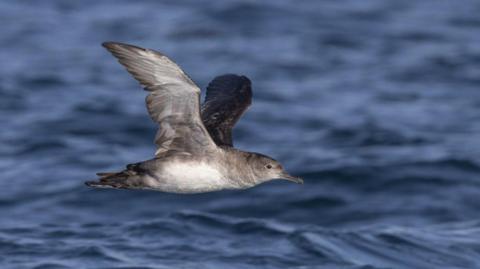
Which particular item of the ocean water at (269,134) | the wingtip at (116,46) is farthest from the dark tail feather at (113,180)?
the ocean water at (269,134)

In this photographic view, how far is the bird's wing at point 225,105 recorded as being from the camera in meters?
10.9

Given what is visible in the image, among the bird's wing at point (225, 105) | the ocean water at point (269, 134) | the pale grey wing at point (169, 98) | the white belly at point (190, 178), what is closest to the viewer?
the pale grey wing at point (169, 98)

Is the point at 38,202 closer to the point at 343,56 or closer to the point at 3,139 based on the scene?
the point at 3,139

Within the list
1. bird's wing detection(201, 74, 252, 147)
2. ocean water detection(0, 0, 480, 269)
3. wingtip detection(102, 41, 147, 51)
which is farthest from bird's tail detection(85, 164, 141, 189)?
ocean water detection(0, 0, 480, 269)

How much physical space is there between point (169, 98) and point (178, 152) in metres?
0.58

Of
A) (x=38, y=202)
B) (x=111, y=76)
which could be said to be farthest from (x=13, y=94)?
(x=38, y=202)

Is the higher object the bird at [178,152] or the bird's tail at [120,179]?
the bird at [178,152]

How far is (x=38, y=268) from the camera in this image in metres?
12.6

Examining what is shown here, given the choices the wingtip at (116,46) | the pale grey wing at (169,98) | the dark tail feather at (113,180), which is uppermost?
the wingtip at (116,46)

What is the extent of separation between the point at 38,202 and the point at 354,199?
4125 millimetres

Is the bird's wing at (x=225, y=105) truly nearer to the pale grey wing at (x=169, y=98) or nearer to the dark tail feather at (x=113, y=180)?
the pale grey wing at (x=169, y=98)

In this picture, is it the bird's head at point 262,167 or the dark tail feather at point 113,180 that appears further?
the bird's head at point 262,167

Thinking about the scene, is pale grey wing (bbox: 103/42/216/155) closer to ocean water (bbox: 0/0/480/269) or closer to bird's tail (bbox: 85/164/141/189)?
bird's tail (bbox: 85/164/141/189)

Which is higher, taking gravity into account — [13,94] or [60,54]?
[60,54]
